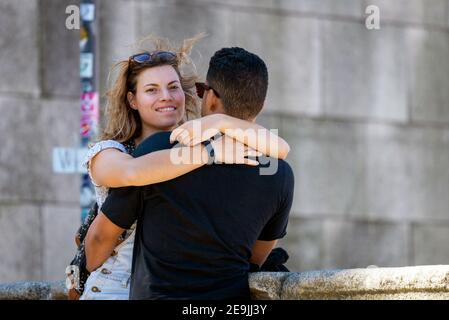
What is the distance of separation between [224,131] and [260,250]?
2.12 ft

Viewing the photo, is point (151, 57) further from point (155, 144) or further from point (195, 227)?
point (195, 227)

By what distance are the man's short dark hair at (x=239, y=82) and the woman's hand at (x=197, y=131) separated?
136 millimetres

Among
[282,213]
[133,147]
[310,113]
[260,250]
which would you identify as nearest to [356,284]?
[282,213]

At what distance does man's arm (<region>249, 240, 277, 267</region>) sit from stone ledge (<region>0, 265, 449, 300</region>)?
22 centimetres

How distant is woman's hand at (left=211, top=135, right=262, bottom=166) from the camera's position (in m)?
4.56

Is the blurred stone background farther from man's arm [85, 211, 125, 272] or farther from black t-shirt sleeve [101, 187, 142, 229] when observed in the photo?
black t-shirt sleeve [101, 187, 142, 229]

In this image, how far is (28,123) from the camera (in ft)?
32.1

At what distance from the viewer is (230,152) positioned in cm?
457

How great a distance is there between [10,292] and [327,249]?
4965 millimetres

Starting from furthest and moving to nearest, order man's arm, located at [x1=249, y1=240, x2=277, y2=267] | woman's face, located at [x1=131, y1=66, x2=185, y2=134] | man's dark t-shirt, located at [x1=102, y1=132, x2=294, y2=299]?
woman's face, located at [x1=131, y1=66, x2=185, y2=134] < man's arm, located at [x1=249, y1=240, x2=277, y2=267] < man's dark t-shirt, located at [x1=102, y1=132, x2=294, y2=299]

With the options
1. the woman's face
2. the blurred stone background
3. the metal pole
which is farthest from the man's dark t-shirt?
the blurred stone background

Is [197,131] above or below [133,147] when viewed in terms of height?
above

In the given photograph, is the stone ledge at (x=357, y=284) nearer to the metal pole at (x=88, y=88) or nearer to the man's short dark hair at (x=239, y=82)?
the man's short dark hair at (x=239, y=82)

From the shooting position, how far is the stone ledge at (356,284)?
4273 mm
